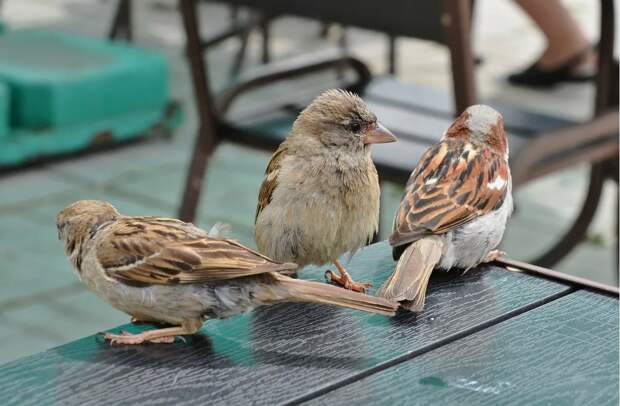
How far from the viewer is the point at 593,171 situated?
463cm

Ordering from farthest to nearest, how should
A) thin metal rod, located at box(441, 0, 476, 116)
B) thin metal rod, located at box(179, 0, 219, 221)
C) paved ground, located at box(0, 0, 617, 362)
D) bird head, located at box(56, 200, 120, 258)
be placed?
1. paved ground, located at box(0, 0, 617, 362)
2. thin metal rod, located at box(179, 0, 219, 221)
3. thin metal rod, located at box(441, 0, 476, 116)
4. bird head, located at box(56, 200, 120, 258)

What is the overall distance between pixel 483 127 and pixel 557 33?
5.06 meters

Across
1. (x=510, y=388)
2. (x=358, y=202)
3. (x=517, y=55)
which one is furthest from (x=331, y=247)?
(x=517, y=55)

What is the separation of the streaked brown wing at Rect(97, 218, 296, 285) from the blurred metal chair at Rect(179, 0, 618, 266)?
1905 millimetres

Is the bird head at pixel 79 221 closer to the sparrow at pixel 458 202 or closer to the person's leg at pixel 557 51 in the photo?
the sparrow at pixel 458 202

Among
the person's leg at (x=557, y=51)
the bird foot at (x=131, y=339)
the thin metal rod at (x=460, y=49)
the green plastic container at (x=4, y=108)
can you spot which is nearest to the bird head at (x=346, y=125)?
the bird foot at (x=131, y=339)

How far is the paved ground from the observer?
4.51 m

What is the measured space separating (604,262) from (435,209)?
3104mm

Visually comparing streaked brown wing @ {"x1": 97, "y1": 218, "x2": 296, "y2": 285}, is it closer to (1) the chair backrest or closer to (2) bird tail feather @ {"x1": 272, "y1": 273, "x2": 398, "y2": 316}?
(2) bird tail feather @ {"x1": 272, "y1": 273, "x2": 398, "y2": 316}

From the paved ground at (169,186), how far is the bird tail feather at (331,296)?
226 cm

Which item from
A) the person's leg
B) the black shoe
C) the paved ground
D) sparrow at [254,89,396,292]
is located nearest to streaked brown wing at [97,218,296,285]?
sparrow at [254,89,396,292]

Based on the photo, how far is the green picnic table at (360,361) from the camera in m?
1.89

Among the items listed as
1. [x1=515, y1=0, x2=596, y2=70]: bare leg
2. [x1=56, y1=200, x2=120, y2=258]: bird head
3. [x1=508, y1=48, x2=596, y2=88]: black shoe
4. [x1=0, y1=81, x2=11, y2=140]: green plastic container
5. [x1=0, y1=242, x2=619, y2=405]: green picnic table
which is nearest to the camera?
[x1=0, y1=242, x2=619, y2=405]: green picnic table

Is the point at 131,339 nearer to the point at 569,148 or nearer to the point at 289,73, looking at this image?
the point at 569,148
